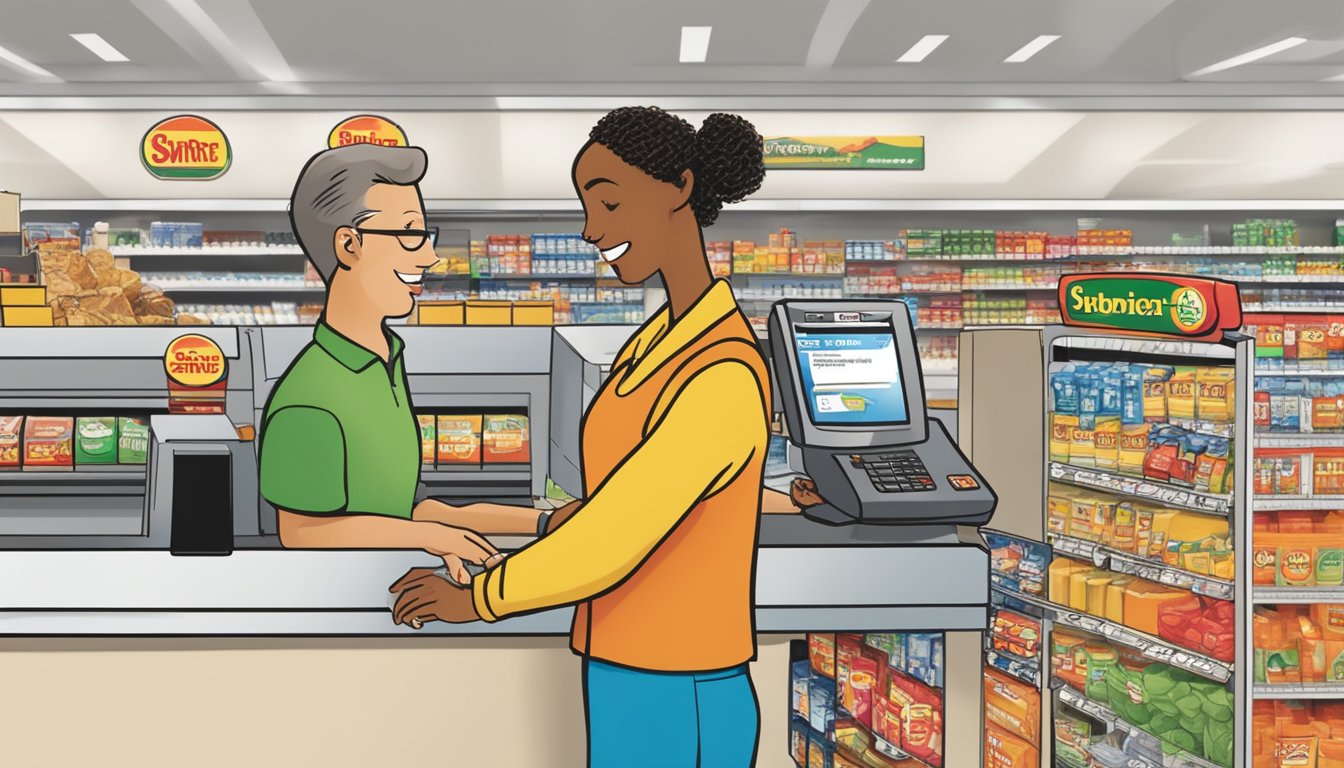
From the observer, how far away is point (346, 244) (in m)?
1.73

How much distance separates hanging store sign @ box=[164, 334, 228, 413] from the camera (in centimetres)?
193

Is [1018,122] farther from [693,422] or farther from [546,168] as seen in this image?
[693,422]

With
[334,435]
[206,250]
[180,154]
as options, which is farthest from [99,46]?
[334,435]

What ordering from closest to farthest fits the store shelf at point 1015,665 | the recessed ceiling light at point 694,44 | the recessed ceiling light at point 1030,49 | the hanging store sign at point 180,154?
the store shelf at point 1015,665, the hanging store sign at point 180,154, the recessed ceiling light at point 694,44, the recessed ceiling light at point 1030,49

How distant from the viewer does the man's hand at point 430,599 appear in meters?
1.60

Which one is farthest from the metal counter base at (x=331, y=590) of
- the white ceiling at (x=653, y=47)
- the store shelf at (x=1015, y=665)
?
the white ceiling at (x=653, y=47)

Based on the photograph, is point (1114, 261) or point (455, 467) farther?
point (1114, 261)

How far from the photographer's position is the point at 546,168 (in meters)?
6.96

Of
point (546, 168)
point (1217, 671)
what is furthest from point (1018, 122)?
point (1217, 671)

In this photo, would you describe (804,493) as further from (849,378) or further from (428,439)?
(428,439)

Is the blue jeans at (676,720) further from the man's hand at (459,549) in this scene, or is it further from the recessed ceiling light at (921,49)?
the recessed ceiling light at (921,49)

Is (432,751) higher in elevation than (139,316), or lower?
lower

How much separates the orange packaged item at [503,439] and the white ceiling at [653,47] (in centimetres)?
380

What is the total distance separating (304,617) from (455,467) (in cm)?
49
